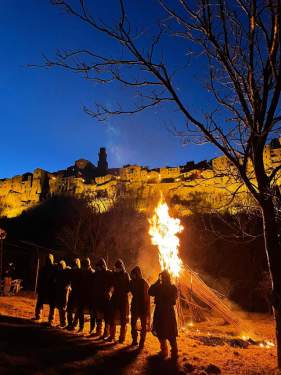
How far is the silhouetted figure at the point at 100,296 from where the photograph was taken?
7602 mm

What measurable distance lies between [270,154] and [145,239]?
2721cm

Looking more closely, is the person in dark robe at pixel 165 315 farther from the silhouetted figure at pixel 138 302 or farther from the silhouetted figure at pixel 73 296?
the silhouetted figure at pixel 73 296

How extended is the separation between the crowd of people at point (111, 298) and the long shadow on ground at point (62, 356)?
0.60 meters

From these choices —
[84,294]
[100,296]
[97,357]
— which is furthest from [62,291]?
[97,357]

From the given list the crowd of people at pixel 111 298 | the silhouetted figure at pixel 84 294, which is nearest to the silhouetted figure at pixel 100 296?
the crowd of people at pixel 111 298

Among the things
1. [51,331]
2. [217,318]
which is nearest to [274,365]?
[51,331]

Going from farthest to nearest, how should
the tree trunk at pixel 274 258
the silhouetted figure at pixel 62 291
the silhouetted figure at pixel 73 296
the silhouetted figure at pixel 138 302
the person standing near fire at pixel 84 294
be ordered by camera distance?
the silhouetted figure at pixel 62 291
the silhouetted figure at pixel 73 296
the person standing near fire at pixel 84 294
the silhouetted figure at pixel 138 302
the tree trunk at pixel 274 258

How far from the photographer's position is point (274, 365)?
631 centimetres

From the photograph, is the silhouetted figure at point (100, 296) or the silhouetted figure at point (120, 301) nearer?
the silhouetted figure at point (120, 301)

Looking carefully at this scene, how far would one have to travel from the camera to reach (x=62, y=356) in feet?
18.1

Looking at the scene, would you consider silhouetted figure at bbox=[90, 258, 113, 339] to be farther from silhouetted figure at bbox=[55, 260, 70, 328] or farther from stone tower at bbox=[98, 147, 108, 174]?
stone tower at bbox=[98, 147, 108, 174]

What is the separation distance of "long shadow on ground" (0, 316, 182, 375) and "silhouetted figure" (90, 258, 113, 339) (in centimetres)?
71

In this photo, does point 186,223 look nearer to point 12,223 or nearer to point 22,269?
point 22,269

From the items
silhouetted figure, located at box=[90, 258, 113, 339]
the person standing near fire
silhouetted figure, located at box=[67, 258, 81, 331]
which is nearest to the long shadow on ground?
silhouetted figure, located at box=[90, 258, 113, 339]
